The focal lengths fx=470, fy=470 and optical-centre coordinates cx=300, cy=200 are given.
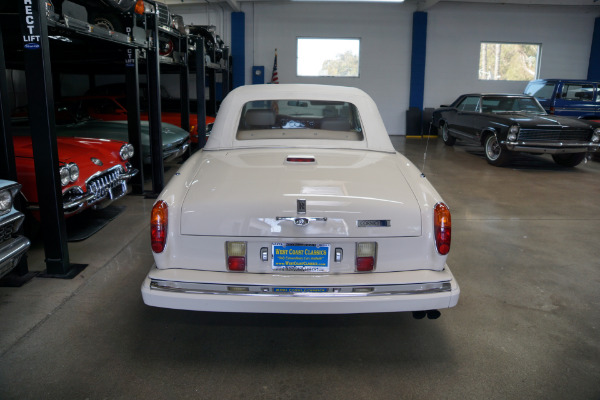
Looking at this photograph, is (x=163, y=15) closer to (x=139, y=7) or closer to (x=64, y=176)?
(x=139, y=7)

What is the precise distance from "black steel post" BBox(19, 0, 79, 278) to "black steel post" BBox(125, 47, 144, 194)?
2691 millimetres

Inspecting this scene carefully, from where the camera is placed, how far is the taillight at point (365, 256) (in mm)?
2490

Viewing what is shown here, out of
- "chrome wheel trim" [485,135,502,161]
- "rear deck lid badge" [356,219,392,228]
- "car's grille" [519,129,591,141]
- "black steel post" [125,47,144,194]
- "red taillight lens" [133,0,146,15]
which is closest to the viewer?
"rear deck lid badge" [356,219,392,228]

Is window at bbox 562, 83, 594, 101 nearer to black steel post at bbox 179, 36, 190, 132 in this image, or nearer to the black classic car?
the black classic car

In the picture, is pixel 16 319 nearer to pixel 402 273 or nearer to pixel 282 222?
A: pixel 282 222

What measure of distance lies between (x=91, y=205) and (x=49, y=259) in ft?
3.39

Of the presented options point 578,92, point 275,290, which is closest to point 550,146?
point 578,92

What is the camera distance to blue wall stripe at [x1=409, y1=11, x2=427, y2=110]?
53.6 ft

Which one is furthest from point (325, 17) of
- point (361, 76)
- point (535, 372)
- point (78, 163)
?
point (535, 372)

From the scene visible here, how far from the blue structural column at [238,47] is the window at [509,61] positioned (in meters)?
8.52

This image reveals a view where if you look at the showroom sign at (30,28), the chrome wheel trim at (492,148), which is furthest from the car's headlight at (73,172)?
the chrome wheel trim at (492,148)

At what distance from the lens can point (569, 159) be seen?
32.9 feet

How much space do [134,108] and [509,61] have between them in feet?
49.5

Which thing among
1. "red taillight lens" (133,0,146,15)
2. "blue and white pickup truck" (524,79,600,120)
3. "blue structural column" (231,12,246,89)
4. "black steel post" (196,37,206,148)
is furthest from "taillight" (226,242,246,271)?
"blue structural column" (231,12,246,89)
